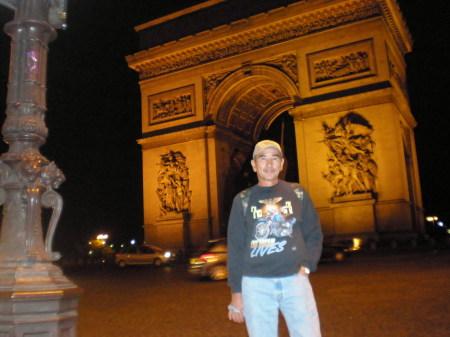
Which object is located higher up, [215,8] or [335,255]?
[215,8]

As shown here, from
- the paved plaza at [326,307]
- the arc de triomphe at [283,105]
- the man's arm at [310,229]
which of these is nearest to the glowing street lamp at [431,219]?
the arc de triomphe at [283,105]

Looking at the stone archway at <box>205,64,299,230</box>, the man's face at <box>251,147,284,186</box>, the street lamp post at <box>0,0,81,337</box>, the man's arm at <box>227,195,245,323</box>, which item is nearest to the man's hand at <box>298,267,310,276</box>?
the man's arm at <box>227,195,245,323</box>

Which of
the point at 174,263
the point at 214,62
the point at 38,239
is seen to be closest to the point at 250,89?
the point at 214,62

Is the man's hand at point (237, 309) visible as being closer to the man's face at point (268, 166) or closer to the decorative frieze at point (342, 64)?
the man's face at point (268, 166)

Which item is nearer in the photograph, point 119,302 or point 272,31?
point 119,302

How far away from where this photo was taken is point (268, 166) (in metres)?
3.26

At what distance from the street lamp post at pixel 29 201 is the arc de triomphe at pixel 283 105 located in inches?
779

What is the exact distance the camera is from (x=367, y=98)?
2323cm

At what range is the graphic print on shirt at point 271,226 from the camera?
9.95 ft

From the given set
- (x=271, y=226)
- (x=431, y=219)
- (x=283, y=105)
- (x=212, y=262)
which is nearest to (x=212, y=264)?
(x=212, y=262)

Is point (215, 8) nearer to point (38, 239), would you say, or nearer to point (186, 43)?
point (186, 43)

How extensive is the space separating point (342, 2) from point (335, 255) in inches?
481

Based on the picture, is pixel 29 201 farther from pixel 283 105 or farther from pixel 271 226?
pixel 283 105

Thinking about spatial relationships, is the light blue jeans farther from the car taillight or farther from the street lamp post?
the car taillight
